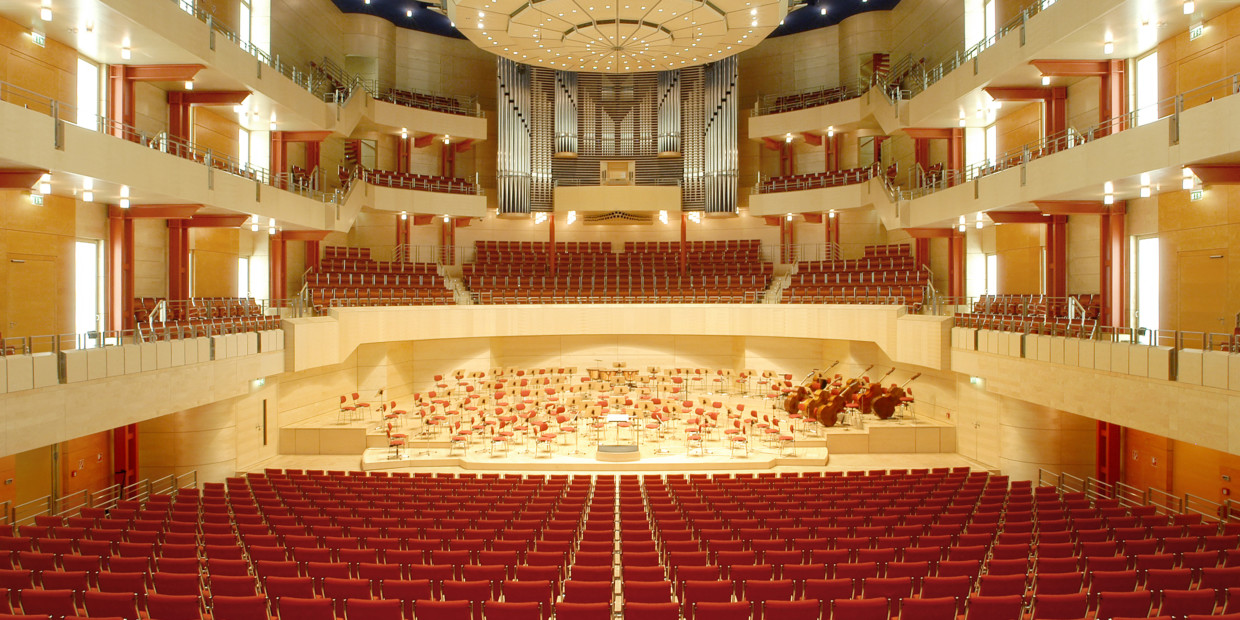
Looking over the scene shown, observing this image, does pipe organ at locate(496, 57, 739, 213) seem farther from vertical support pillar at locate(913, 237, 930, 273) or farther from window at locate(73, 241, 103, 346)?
window at locate(73, 241, 103, 346)

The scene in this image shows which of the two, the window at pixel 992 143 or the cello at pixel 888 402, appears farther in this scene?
the window at pixel 992 143

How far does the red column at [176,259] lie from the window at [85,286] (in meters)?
1.63

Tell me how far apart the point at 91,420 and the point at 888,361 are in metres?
18.4

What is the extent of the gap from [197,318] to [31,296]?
2466 millimetres

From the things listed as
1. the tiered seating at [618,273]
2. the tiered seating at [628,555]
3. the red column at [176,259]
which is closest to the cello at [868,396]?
the tiered seating at [618,273]

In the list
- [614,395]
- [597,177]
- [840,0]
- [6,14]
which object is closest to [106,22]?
[6,14]

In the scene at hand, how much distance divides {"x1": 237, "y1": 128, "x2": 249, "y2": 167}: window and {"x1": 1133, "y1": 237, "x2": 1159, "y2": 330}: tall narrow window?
19.8 metres

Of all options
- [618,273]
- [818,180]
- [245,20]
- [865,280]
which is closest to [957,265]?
[865,280]

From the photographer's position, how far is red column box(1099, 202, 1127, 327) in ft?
46.3

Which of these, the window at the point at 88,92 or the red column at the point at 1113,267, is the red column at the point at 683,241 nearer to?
the red column at the point at 1113,267

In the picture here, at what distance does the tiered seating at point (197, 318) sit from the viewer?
40.7 ft

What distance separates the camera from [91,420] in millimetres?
10555

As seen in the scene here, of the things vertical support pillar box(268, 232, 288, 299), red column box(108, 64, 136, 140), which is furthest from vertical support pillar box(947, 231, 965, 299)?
red column box(108, 64, 136, 140)

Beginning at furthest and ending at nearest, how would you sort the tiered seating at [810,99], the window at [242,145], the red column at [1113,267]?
the tiered seating at [810,99] < the window at [242,145] < the red column at [1113,267]
